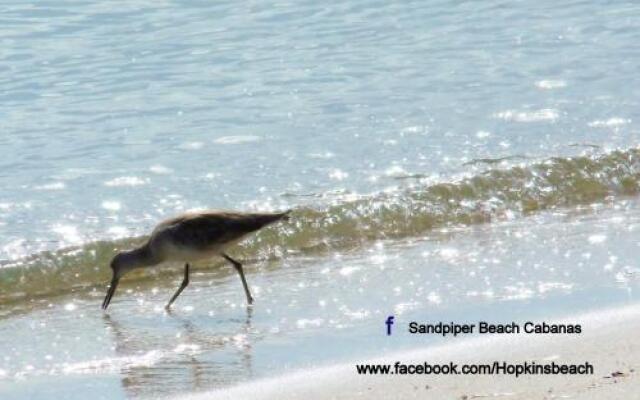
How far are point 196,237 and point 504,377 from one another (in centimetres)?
270

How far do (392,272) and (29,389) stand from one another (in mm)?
2351

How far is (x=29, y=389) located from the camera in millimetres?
5777

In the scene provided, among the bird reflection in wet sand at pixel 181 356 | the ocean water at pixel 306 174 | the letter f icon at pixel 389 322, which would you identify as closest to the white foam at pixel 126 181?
the ocean water at pixel 306 174

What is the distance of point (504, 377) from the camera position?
5.18 meters

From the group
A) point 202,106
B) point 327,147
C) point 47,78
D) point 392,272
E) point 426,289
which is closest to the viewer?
point 426,289

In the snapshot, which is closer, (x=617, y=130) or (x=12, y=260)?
(x=12, y=260)

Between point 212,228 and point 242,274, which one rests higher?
point 212,228

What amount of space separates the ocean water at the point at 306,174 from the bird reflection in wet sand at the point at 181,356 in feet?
0.06

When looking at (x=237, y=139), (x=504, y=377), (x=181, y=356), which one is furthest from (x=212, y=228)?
(x=237, y=139)

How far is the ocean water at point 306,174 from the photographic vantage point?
6512 millimetres

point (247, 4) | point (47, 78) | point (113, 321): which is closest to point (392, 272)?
point (113, 321)

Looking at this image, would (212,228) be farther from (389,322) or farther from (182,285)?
(389,322)

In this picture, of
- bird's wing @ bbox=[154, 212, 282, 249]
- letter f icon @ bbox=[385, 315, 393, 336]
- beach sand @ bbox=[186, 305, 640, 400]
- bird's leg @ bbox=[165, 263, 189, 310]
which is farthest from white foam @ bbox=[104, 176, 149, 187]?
beach sand @ bbox=[186, 305, 640, 400]

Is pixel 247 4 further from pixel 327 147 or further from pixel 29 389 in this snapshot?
pixel 29 389
